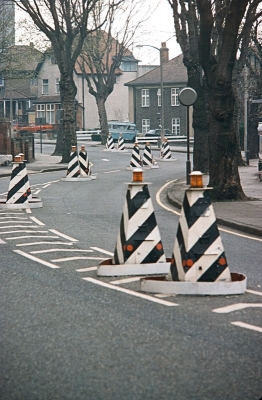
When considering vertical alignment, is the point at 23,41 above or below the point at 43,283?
above

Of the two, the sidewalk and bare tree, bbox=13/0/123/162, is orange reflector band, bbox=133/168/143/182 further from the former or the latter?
bare tree, bbox=13/0/123/162

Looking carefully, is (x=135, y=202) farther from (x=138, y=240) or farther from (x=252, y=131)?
(x=252, y=131)

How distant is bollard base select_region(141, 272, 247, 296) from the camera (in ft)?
29.6

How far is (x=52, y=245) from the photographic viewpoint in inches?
528

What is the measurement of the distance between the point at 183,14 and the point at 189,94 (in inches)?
177

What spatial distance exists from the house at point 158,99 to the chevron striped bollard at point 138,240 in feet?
258

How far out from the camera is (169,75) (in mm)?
90188

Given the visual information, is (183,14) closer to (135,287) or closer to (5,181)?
(5,181)

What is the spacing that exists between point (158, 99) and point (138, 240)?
82.5 meters

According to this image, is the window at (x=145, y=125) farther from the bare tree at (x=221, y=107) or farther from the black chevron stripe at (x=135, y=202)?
the black chevron stripe at (x=135, y=202)

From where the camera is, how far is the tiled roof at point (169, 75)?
88750 millimetres

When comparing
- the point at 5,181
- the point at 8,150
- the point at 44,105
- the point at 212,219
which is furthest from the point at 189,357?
the point at 44,105

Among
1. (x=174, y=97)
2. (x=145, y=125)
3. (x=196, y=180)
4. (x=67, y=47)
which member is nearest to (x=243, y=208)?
(x=196, y=180)

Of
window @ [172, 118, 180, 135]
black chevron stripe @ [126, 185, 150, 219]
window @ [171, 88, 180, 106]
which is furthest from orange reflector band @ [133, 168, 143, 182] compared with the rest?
window @ [172, 118, 180, 135]
